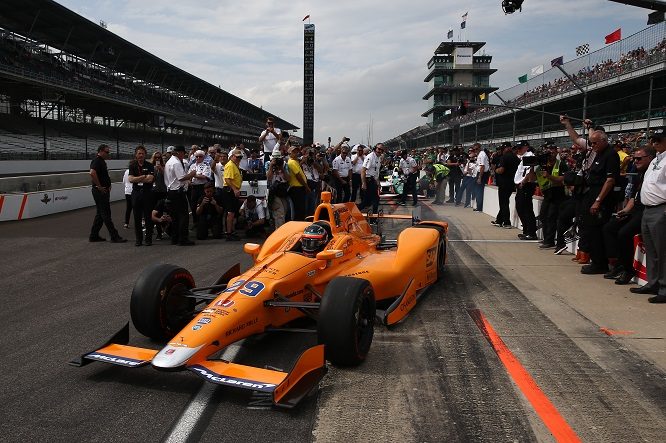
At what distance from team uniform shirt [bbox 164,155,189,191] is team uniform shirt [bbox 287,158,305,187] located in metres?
1.97

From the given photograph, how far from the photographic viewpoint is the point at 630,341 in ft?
15.6

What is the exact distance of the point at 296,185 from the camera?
10438mm

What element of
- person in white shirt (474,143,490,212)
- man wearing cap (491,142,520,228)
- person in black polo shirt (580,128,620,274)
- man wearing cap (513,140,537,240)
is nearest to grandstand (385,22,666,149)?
person in white shirt (474,143,490,212)

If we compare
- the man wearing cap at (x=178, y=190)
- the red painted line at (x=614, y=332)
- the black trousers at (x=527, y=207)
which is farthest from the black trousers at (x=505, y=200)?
the red painted line at (x=614, y=332)

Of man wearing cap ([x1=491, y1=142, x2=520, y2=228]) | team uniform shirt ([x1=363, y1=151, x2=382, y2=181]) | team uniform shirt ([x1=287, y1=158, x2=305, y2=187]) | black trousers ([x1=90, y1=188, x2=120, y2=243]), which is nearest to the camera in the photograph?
black trousers ([x1=90, y1=188, x2=120, y2=243])

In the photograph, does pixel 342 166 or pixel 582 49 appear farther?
pixel 582 49

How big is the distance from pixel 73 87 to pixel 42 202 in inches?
865

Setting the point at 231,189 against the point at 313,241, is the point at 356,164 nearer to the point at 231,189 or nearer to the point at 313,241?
the point at 231,189

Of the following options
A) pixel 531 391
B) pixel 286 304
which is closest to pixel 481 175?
pixel 286 304

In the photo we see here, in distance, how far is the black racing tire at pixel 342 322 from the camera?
3.96 m

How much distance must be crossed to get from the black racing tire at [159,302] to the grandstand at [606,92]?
2258 centimetres

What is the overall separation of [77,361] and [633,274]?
6.55 m

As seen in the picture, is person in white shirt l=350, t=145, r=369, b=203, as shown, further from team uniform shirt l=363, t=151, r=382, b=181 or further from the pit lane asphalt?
the pit lane asphalt

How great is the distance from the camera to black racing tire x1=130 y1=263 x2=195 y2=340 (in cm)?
451
